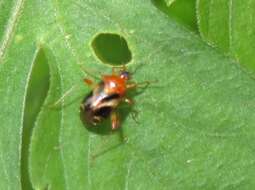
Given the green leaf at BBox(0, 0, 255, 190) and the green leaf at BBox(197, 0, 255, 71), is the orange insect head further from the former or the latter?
the green leaf at BBox(197, 0, 255, 71)

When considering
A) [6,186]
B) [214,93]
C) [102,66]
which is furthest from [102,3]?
[6,186]

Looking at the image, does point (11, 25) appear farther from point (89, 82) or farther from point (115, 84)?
point (115, 84)

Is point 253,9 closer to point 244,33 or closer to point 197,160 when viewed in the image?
point 244,33

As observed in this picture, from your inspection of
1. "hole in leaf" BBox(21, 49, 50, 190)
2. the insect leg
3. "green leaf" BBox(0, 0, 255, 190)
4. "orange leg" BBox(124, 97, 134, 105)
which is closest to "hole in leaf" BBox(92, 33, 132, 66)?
"green leaf" BBox(0, 0, 255, 190)

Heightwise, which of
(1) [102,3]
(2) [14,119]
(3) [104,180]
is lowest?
(3) [104,180]

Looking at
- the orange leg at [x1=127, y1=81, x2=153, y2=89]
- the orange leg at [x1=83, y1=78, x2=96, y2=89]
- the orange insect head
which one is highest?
the orange leg at [x1=83, y1=78, x2=96, y2=89]

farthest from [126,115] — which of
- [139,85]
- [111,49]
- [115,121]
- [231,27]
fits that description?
[231,27]
